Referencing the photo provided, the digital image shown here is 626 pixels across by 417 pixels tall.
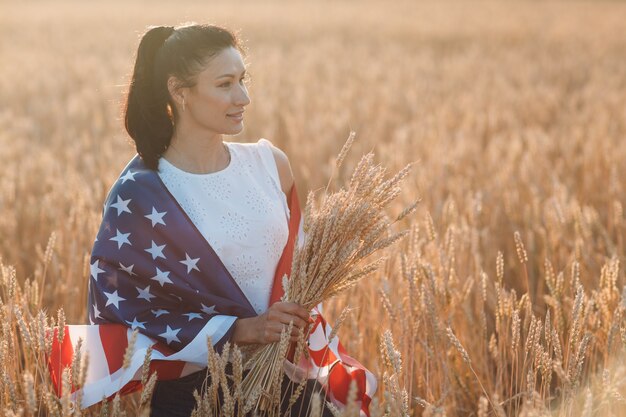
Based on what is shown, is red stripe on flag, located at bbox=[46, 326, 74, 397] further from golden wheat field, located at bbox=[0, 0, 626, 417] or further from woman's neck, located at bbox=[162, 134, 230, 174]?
woman's neck, located at bbox=[162, 134, 230, 174]

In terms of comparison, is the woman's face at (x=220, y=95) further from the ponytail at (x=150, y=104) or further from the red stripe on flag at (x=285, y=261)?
the red stripe on flag at (x=285, y=261)

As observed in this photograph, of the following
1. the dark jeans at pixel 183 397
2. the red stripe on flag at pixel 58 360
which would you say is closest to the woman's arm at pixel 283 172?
the dark jeans at pixel 183 397

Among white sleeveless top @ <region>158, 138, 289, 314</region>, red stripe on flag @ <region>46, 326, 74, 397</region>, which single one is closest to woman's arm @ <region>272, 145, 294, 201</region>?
white sleeveless top @ <region>158, 138, 289, 314</region>

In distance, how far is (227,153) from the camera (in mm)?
2201

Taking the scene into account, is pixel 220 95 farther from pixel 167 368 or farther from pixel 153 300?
pixel 167 368

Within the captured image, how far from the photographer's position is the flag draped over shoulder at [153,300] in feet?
6.10

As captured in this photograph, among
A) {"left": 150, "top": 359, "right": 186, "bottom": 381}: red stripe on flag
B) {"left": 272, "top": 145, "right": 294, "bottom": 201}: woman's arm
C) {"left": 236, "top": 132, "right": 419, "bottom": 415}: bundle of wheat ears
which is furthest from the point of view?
{"left": 272, "top": 145, "right": 294, "bottom": 201}: woman's arm

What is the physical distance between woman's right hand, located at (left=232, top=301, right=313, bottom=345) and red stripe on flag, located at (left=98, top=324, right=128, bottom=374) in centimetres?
28

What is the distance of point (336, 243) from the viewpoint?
177 cm

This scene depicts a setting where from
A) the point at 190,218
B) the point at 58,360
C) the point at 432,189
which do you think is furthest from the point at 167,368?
the point at 432,189

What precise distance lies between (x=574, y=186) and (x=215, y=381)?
313cm

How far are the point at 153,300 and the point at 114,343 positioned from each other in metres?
0.14

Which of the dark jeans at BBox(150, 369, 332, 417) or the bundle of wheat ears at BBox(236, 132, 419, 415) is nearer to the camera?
the bundle of wheat ears at BBox(236, 132, 419, 415)

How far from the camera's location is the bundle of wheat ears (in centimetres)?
176
